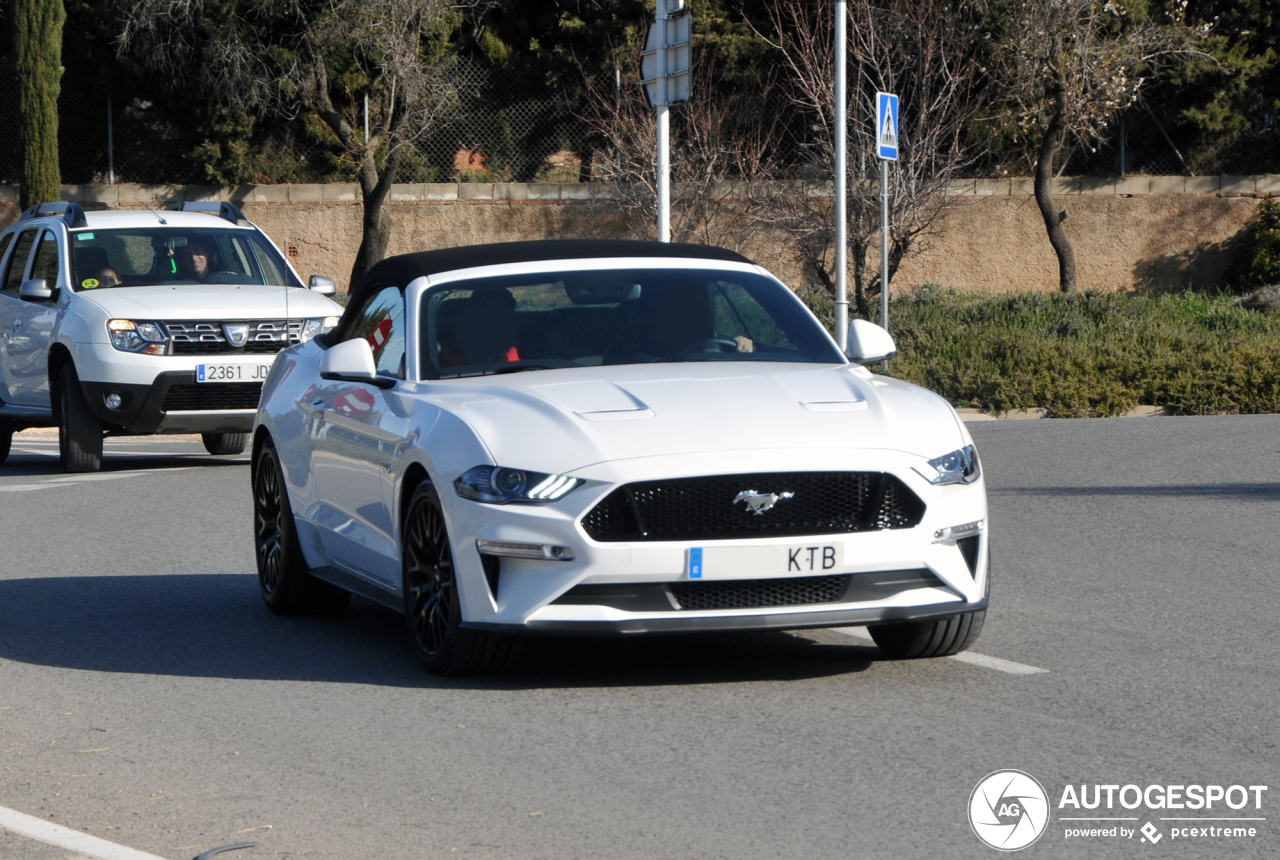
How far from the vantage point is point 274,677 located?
7.35 metres

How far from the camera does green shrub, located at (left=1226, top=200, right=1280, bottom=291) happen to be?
32.2 metres

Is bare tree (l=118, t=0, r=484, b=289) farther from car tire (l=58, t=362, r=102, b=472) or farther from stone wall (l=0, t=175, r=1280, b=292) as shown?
car tire (l=58, t=362, r=102, b=472)

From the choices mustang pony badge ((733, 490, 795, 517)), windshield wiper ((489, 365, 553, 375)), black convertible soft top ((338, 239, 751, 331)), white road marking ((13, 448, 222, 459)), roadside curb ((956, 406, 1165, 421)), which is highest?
black convertible soft top ((338, 239, 751, 331))

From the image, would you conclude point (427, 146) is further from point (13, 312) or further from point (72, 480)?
point (72, 480)

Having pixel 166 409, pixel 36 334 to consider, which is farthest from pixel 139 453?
pixel 166 409

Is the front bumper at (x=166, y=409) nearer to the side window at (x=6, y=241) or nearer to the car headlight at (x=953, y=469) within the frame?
the side window at (x=6, y=241)

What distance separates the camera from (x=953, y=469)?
6.82 metres

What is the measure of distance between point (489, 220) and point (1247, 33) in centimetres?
1334

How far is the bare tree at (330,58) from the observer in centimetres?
2998

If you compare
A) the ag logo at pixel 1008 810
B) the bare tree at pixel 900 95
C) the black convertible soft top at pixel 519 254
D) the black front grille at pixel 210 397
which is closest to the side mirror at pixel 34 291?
the black front grille at pixel 210 397

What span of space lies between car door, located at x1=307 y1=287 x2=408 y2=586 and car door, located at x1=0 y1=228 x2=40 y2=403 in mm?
8624

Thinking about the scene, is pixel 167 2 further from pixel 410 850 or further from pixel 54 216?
pixel 410 850

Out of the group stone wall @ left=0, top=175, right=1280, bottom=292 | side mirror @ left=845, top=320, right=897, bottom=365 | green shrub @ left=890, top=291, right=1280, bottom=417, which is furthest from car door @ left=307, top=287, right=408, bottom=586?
stone wall @ left=0, top=175, right=1280, bottom=292

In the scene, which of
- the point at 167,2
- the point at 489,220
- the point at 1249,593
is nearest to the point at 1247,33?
the point at 489,220
